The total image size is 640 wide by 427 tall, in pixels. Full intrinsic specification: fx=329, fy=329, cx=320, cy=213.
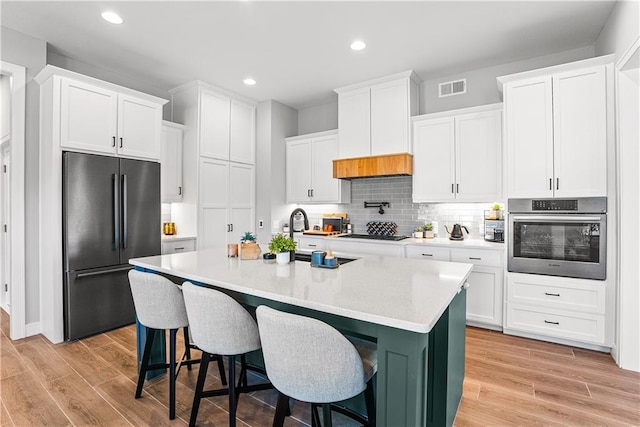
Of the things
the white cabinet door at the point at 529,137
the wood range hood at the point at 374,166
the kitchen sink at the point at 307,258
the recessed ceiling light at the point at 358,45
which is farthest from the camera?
the wood range hood at the point at 374,166

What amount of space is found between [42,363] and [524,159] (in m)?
4.63

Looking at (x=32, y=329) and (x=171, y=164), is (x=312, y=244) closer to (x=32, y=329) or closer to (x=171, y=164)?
(x=171, y=164)

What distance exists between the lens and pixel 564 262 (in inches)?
118

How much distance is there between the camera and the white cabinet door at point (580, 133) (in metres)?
2.84

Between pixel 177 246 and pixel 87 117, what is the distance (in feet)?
5.69

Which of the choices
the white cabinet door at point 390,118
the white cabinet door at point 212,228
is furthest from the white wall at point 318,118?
the white cabinet door at point 212,228

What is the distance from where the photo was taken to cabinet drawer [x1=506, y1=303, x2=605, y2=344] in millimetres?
2873

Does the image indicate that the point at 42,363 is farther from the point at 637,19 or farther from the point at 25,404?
the point at 637,19

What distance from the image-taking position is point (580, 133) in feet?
9.60

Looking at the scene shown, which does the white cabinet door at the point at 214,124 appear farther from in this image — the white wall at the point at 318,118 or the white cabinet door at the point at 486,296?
the white cabinet door at the point at 486,296

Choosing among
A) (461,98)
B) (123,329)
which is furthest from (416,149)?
(123,329)

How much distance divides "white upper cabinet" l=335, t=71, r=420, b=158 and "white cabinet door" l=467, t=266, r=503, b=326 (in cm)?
169

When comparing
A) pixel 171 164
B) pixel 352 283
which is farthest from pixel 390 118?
pixel 352 283

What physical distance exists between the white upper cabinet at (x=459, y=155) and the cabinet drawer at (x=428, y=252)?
64 cm
